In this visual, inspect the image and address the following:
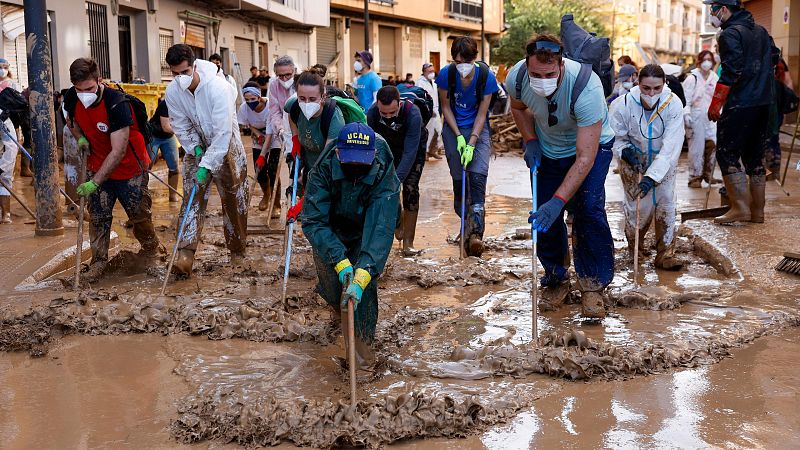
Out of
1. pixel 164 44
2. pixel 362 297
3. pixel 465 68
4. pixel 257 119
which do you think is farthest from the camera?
pixel 164 44

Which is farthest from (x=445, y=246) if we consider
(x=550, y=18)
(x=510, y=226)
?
(x=550, y=18)

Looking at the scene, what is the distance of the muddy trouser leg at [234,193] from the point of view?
7.27 m

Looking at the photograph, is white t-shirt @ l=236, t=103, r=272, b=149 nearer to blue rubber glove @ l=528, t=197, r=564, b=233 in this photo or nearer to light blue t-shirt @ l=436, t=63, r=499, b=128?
light blue t-shirt @ l=436, t=63, r=499, b=128

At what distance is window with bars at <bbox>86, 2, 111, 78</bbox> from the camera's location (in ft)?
57.4

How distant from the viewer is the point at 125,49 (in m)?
19.5

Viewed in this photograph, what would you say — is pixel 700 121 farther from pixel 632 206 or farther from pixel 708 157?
pixel 632 206

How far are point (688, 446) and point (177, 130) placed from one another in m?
4.84

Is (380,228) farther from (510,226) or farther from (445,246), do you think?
(510,226)

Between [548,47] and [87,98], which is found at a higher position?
[548,47]

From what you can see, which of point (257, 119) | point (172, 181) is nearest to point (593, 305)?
point (257, 119)

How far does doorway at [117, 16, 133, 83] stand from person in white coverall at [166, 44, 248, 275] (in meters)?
13.1

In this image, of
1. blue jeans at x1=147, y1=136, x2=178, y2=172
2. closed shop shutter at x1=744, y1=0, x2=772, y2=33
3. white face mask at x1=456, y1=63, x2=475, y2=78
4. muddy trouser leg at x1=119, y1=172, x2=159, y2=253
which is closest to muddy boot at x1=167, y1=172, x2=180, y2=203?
blue jeans at x1=147, y1=136, x2=178, y2=172

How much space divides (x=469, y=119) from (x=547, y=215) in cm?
271

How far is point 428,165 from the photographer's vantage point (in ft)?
55.8
